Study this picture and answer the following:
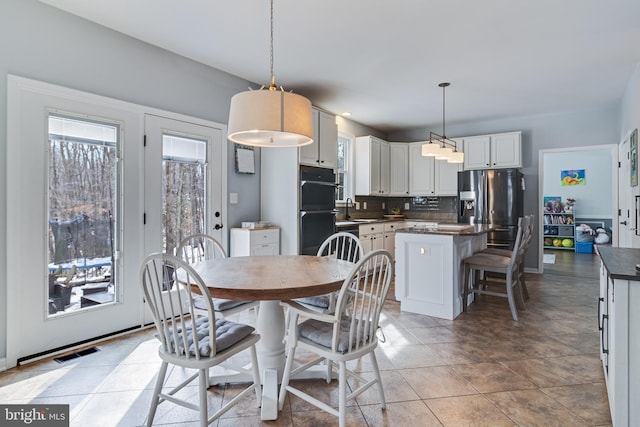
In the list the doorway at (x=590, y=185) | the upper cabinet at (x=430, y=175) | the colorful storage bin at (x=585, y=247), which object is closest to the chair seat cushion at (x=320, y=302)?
the upper cabinet at (x=430, y=175)

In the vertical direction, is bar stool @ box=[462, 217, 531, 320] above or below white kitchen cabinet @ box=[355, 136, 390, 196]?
below

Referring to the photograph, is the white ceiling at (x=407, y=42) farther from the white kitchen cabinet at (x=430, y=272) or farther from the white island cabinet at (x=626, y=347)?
the white island cabinet at (x=626, y=347)

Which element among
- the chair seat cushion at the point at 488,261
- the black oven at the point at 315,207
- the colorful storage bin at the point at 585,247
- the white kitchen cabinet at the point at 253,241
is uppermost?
the black oven at the point at 315,207

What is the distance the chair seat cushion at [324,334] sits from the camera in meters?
1.68

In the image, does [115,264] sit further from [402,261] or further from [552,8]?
[552,8]

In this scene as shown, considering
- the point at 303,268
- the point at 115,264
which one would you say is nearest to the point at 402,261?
the point at 303,268

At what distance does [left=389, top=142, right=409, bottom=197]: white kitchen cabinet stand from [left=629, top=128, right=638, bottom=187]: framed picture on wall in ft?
10.3

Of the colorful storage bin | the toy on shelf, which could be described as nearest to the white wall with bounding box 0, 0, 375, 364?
the colorful storage bin

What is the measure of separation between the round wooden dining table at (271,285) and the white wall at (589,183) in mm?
8445

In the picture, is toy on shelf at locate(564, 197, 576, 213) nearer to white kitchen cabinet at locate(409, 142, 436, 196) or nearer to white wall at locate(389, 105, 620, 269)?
white wall at locate(389, 105, 620, 269)

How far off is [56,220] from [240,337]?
6.14ft

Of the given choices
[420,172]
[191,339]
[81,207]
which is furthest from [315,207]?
[420,172]

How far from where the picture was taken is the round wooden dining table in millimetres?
1626

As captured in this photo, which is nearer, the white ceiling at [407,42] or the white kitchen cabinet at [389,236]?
the white ceiling at [407,42]
